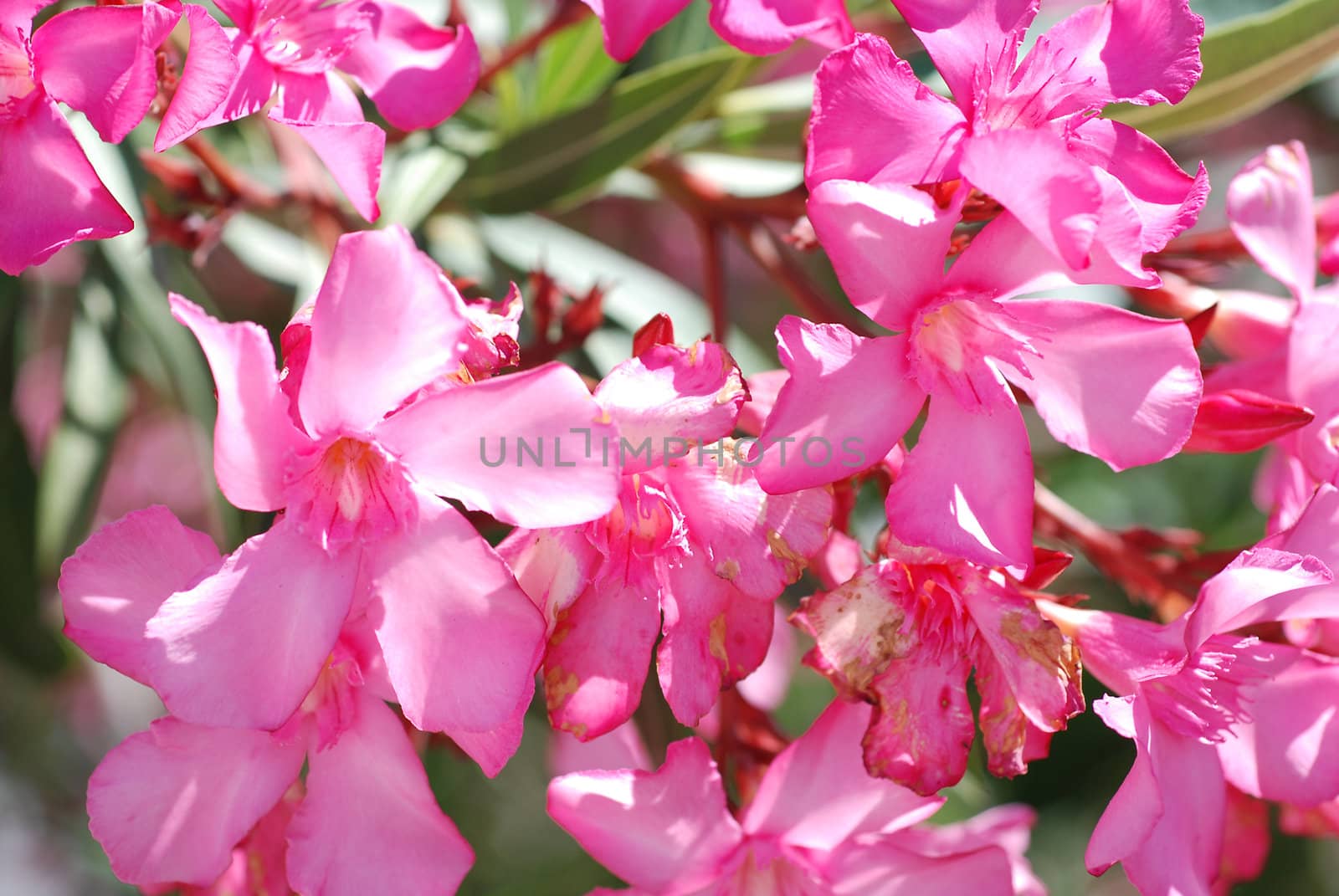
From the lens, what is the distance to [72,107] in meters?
0.70

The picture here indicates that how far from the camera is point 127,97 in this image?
680mm

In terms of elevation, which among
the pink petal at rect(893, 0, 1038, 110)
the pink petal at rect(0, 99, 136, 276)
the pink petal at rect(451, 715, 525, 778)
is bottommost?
the pink petal at rect(451, 715, 525, 778)

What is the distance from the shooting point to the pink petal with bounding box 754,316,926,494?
68 cm

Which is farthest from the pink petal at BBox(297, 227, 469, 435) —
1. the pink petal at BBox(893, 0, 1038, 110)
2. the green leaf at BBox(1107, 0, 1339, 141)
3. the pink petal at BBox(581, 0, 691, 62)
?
the green leaf at BBox(1107, 0, 1339, 141)

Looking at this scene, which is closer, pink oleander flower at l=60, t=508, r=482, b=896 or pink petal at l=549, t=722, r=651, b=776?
pink oleander flower at l=60, t=508, r=482, b=896

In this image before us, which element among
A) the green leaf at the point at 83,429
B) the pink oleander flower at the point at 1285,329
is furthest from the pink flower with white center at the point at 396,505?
the green leaf at the point at 83,429

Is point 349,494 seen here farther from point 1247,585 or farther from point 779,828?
point 1247,585

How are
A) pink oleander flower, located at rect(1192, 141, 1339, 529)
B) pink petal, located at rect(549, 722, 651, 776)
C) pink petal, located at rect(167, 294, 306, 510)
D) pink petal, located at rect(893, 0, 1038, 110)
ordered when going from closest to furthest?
pink petal, located at rect(167, 294, 306, 510), pink petal, located at rect(893, 0, 1038, 110), pink oleander flower, located at rect(1192, 141, 1339, 529), pink petal, located at rect(549, 722, 651, 776)

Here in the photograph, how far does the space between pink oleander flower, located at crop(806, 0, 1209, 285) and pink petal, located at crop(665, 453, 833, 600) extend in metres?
0.18

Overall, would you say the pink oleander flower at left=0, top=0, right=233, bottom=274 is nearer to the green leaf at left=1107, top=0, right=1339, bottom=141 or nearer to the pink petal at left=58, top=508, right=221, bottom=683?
the pink petal at left=58, top=508, right=221, bottom=683

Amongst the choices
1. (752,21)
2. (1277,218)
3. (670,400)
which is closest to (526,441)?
(670,400)

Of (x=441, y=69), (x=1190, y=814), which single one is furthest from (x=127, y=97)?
(x=1190, y=814)

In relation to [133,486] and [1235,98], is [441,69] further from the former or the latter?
[133,486]

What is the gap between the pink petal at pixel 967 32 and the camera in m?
0.74
